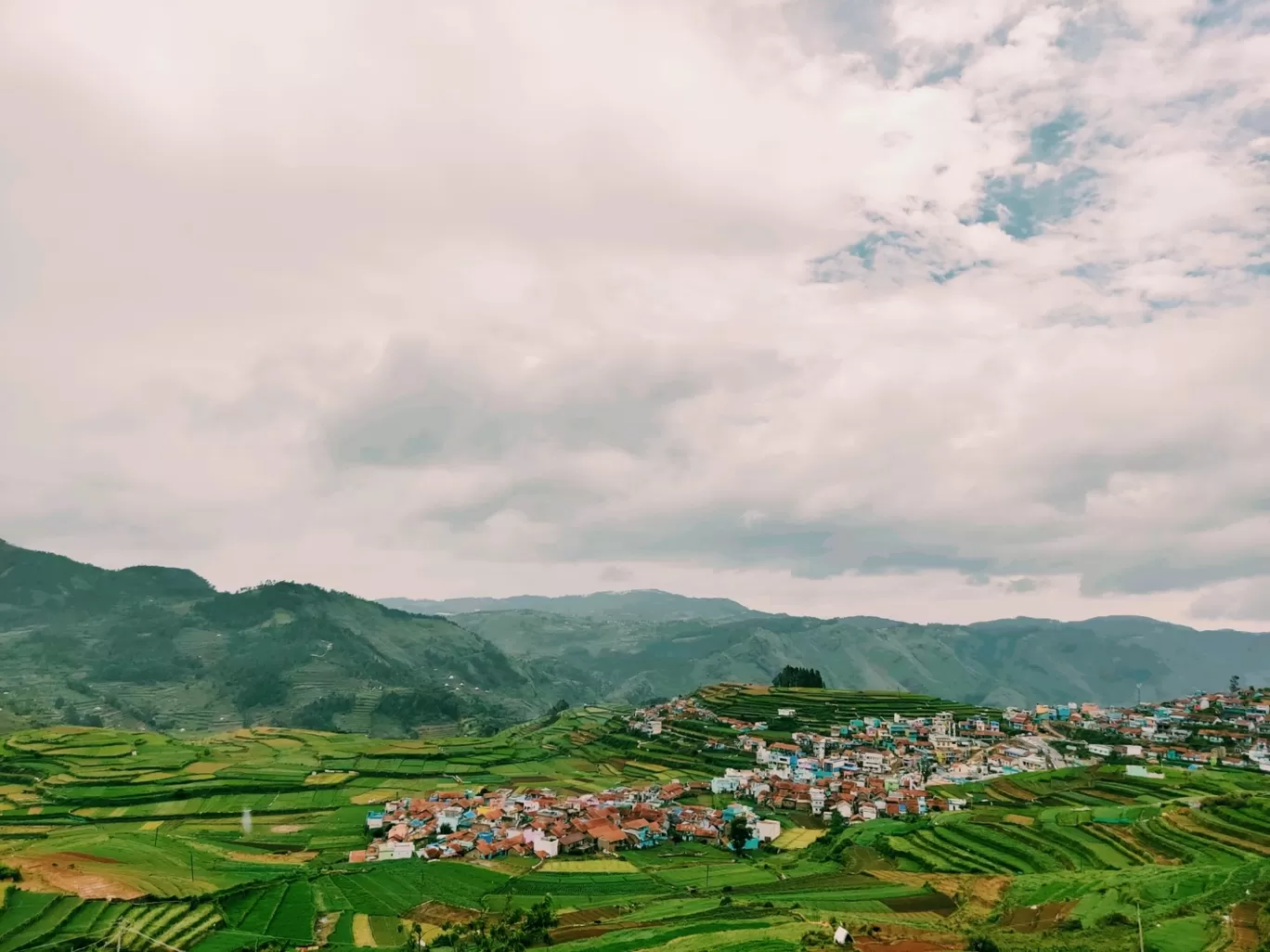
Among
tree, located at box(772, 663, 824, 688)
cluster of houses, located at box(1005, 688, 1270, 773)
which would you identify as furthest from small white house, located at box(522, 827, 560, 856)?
tree, located at box(772, 663, 824, 688)

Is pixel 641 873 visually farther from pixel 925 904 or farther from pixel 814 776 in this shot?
pixel 814 776

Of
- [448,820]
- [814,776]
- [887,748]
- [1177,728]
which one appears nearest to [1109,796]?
[814,776]

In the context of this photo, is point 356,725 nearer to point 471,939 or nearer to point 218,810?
point 218,810

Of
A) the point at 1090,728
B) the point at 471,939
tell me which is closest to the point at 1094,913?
the point at 471,939

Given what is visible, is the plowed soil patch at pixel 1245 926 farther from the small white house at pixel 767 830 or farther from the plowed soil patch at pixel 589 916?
the small white house at pixel 767 830

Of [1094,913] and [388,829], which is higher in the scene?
[1094,913]

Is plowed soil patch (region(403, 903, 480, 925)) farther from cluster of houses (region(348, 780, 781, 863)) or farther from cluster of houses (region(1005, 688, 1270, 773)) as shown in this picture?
cluster of houses (region(1005, 688, 1270, 773))
